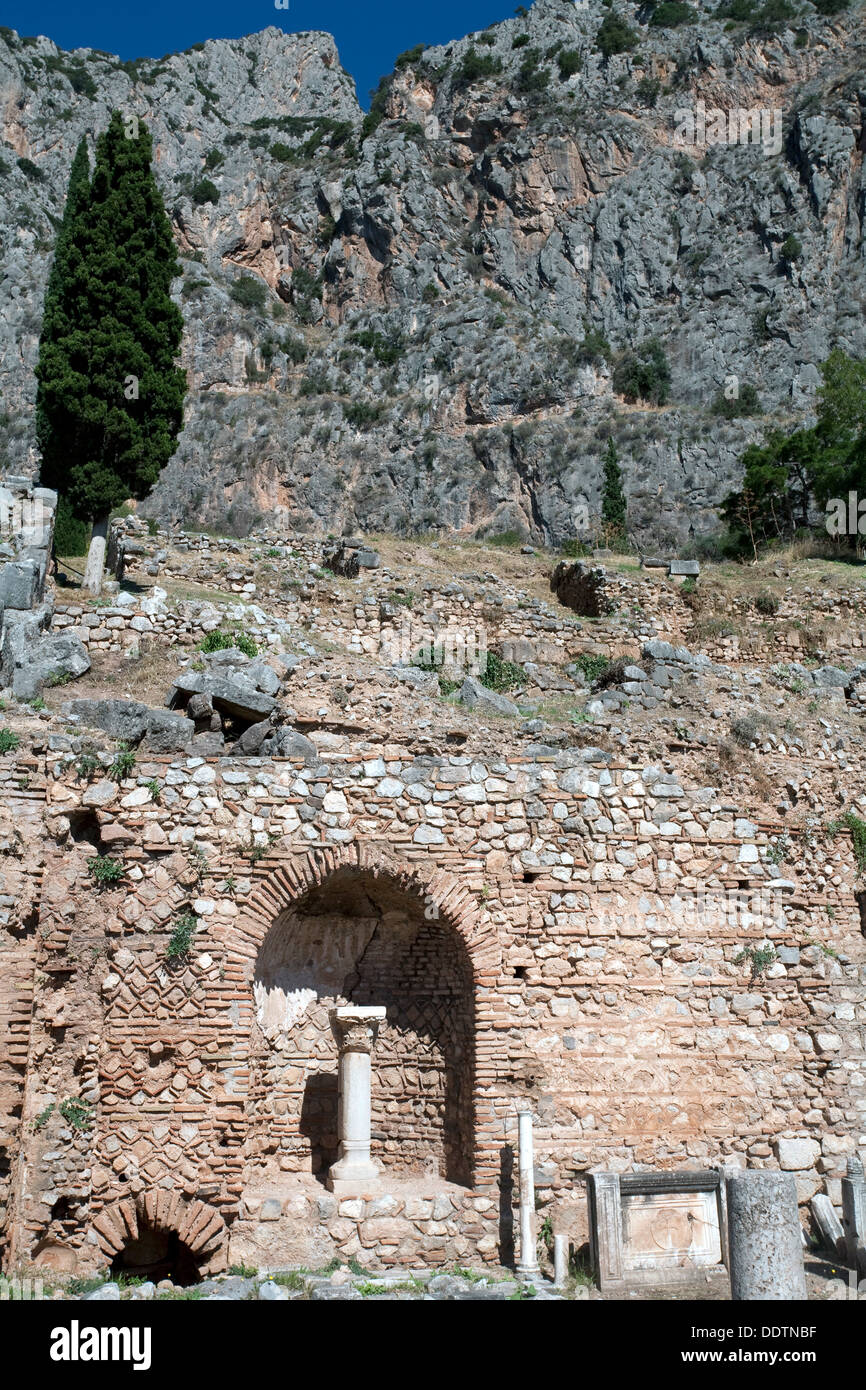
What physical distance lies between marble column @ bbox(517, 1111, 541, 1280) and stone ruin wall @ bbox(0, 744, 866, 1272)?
0.28 m

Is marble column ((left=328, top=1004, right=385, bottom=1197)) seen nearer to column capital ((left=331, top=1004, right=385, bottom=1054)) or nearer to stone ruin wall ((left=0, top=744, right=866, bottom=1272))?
column capital ((left=331, top=1004, right=385, bottom=1054))

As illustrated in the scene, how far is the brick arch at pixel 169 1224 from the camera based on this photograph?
8.89 m

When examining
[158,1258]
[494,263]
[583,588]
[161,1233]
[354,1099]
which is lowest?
[158,1258]

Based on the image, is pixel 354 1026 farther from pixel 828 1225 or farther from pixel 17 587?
pixel 17 587

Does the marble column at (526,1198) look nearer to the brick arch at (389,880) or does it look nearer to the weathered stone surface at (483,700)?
the brick arch at (389,880)

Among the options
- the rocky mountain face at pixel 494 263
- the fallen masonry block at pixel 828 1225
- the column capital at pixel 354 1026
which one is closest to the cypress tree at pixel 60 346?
the column capital at pixel 354 1026

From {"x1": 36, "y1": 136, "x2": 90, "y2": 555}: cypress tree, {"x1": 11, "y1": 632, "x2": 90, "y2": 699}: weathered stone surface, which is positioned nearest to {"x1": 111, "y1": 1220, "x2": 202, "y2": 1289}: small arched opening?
{"x1": 11, "y1": 632, "x2": 90, "y2": 699}: weathered stone surface

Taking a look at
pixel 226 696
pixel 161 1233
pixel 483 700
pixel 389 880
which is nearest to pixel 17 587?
→ pixel 226 696

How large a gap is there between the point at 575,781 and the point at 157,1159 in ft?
17.6

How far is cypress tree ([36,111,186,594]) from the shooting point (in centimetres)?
2297

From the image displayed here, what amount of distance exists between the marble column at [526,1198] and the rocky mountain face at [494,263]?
45.1 metres

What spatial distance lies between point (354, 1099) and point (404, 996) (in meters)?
1.20

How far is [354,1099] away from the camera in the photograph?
404 inches

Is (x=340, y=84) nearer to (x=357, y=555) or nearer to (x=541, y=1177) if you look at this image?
(x=357, y=555)
